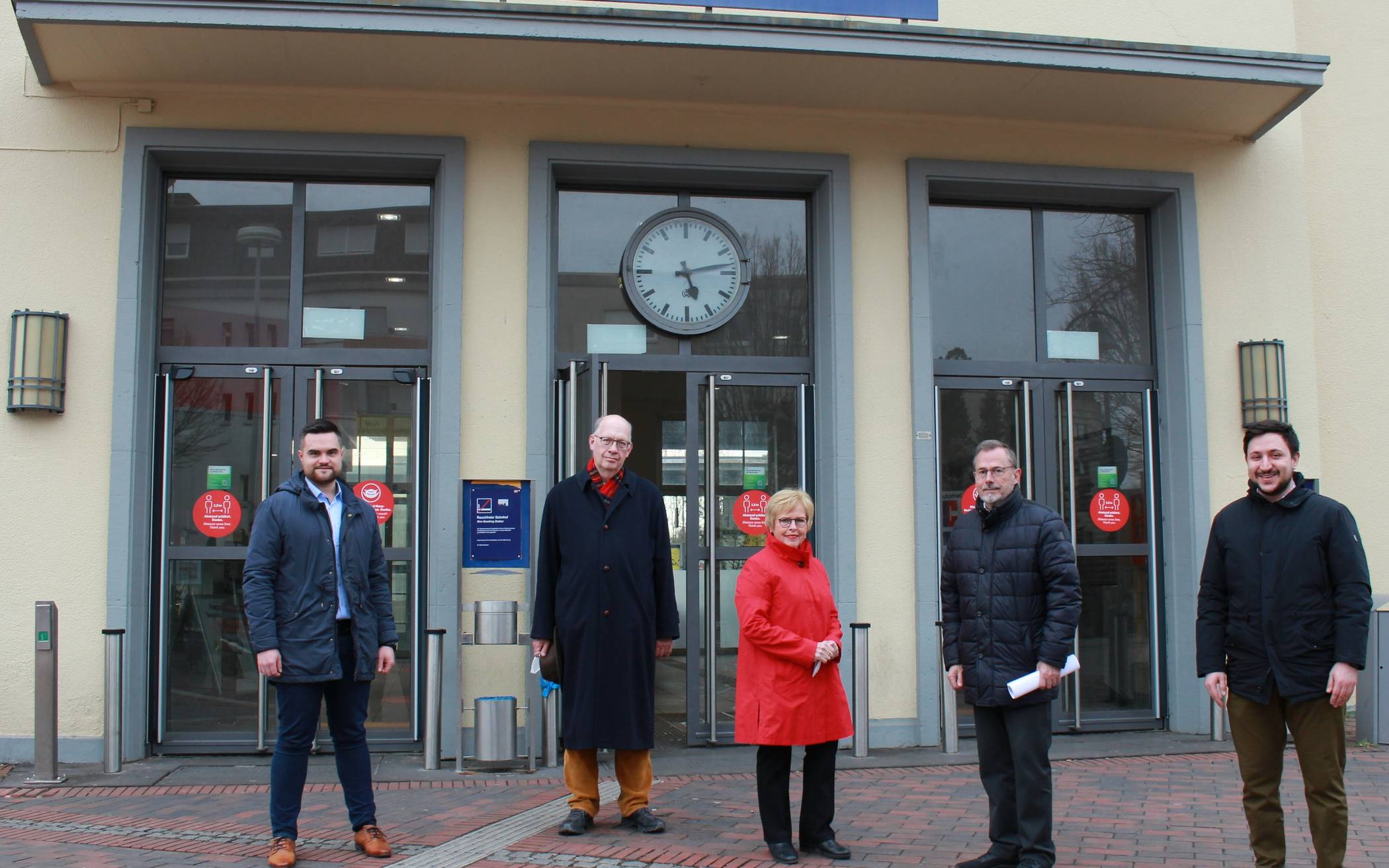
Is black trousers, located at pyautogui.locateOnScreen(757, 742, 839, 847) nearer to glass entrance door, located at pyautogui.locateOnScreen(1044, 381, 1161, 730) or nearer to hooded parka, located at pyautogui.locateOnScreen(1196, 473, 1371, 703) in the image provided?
hooded parka, located at pyautogui.locateOnScreen(1196, 473, 1371, 703)

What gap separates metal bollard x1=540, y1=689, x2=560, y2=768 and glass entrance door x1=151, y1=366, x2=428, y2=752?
1062 mm

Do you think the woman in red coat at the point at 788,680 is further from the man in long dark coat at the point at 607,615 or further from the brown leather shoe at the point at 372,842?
the brown leather shoe at the point at 372,842

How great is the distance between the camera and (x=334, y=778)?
22.0ft

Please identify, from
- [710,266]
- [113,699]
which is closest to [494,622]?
[113,699]

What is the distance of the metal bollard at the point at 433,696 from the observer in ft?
23.1

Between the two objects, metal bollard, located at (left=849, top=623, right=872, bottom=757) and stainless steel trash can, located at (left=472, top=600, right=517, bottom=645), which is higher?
stainless steel trash can, located at (left=472, top=600, right=517, bottom=645)

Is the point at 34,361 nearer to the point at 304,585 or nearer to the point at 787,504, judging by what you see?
the point at 304,585

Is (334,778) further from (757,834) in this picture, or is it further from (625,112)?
(625,112)

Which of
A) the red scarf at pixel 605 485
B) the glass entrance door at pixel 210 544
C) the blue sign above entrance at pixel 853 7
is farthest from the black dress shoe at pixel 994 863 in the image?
the blue sign above entrance at pixel 853 7

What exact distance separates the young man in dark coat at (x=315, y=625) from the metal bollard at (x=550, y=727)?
2.04 metres

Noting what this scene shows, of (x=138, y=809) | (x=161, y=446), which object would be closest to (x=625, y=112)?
(x=161, y=446)

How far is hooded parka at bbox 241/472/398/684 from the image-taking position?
4797 millimetres

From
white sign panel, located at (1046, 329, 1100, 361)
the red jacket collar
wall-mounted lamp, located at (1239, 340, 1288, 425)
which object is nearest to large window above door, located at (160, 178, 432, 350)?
the red jacket collar

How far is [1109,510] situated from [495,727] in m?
4.69
